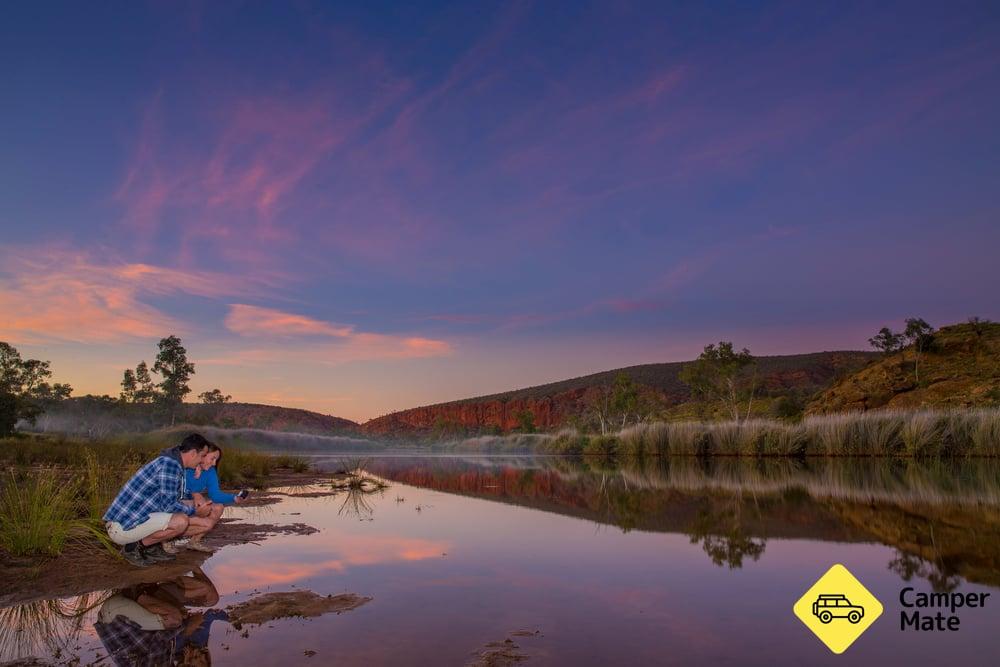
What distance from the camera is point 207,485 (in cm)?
927

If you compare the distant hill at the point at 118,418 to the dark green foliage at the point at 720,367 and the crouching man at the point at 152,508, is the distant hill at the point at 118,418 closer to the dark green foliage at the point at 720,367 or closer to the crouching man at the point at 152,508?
the crouching man at the point at 152,508

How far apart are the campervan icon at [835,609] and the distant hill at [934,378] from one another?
132 ft

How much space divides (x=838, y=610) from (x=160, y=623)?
6203 mm

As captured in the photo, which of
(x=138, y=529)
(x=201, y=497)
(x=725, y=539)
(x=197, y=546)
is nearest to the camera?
(x=138, y=529)

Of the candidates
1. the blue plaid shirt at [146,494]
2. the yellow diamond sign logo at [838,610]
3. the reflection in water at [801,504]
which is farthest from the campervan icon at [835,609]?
the blue plaid shirt at [146,494]

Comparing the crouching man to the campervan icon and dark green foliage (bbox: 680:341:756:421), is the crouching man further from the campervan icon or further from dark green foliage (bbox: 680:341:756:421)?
dark green foliage (bbox: 680:341:756:421)

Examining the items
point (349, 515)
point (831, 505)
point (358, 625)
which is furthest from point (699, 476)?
point (358, 625)

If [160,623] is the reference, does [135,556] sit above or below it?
above

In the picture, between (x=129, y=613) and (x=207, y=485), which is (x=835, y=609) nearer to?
(x=129, y=613)

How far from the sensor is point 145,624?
5.73 meters

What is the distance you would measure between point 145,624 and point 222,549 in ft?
12.5

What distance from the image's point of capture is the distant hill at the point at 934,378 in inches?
1687

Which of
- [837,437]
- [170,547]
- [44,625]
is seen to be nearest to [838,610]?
[44,625]

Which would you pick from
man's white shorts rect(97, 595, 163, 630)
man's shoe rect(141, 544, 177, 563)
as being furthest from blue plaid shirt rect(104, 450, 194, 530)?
man's white shorts rect(97, 595, 163, 630)
